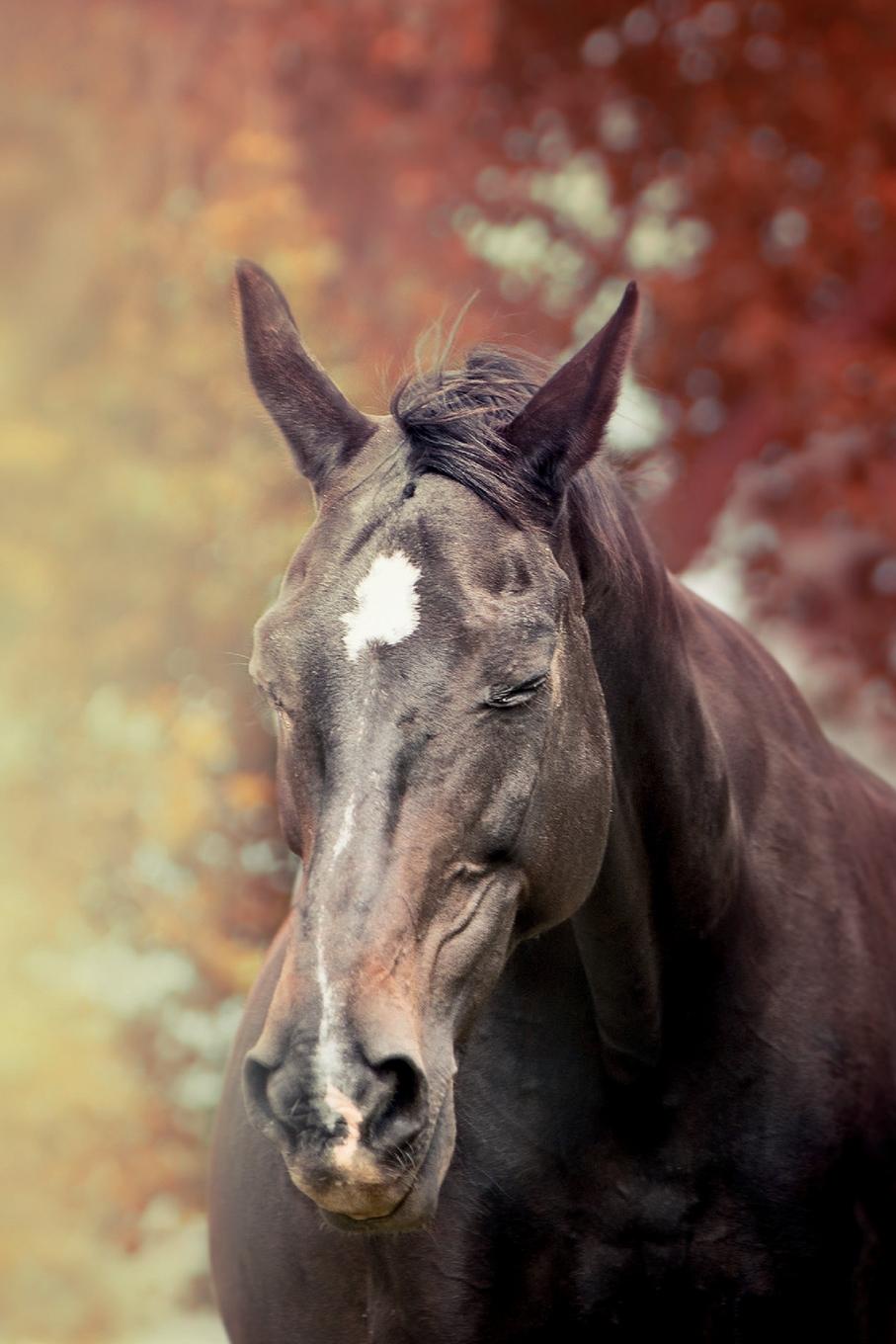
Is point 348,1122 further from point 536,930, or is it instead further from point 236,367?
point 236,367

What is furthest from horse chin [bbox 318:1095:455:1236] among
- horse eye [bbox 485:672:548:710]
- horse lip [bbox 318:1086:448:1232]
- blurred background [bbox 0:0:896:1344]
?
blurred background [bbox 0:0:896:1344]

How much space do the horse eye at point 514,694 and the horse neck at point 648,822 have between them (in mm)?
427

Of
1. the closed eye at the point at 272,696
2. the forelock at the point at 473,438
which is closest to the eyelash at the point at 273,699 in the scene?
the closed eye at the point at 272,696

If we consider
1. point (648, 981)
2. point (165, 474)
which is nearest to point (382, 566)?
point (648, 981)

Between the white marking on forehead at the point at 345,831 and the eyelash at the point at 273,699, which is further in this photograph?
the eyelash at the point at 273,699

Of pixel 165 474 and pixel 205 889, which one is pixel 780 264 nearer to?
pixel 165 474

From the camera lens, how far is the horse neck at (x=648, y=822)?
2.88 meters

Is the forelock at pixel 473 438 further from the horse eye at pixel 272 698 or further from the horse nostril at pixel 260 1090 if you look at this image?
the horse nostril at pixel 260 1090

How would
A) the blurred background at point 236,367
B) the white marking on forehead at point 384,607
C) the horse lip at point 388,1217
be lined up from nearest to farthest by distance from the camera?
the horse lip at point 388,1217, the white marking on forehead at point 384,607, the blurred background at point 236,367

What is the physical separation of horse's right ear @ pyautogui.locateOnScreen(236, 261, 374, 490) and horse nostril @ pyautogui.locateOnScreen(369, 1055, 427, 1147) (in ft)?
3.65

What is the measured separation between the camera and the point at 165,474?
6980mm

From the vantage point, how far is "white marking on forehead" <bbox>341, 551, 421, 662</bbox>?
2336mm

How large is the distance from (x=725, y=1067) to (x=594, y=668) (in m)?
0.94

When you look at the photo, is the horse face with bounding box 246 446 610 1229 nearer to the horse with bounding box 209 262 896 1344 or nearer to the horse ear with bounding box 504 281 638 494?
the horse with bounding box 209 262 896 1344
